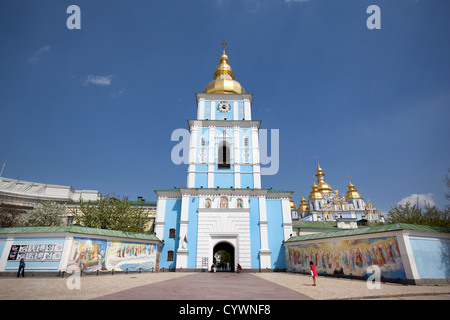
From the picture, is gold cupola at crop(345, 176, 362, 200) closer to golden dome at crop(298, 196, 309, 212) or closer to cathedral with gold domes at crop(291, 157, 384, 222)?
cathedral with gold domes at crop(291, 157, 384, 222)

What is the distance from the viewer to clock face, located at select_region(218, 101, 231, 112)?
1202 inches

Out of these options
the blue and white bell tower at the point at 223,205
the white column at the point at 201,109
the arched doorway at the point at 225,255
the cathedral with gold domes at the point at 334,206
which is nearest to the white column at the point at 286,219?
the blue and white bell tower at the point at 223,205

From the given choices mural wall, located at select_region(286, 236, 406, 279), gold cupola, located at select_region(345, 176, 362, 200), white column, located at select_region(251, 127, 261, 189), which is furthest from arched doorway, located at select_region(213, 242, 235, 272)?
gold cupola, located at select_region(345, 176, 362, 200)

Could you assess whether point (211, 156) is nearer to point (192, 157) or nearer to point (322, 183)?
point (192, 157)

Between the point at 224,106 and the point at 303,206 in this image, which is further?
the point at 303,206

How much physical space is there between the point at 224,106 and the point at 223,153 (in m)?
6.39

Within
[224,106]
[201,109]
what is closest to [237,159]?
[224,106]

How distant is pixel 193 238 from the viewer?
2366 centimetres

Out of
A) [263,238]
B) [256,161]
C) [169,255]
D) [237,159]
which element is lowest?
[169,255]

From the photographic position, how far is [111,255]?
A: 18.6m

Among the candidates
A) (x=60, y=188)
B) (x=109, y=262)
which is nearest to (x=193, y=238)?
(x=109, y=262)
